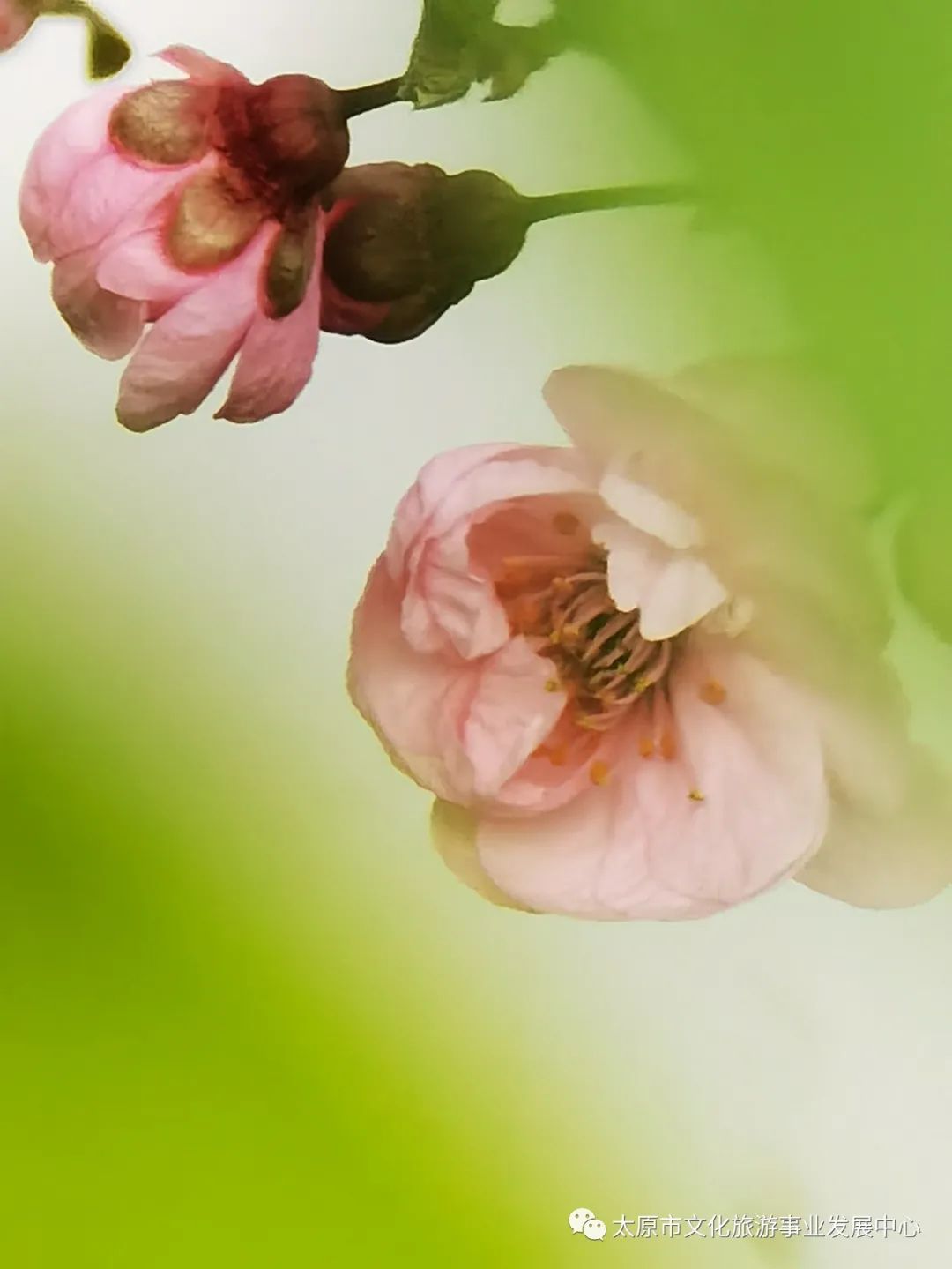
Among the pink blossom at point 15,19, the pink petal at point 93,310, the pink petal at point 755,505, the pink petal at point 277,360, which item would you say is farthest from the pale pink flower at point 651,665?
the pink blossom at point 15,19

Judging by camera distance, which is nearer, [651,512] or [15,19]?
[651,512]

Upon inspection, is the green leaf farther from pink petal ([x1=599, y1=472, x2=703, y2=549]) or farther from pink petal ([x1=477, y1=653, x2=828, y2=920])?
pink petal ([x1=477, y1=653, x2=828, y2=920])

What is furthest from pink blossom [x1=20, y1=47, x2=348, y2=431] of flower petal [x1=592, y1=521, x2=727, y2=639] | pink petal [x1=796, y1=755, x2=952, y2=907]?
pink petal [x1=796, y1=755, x2=952, y2=907]

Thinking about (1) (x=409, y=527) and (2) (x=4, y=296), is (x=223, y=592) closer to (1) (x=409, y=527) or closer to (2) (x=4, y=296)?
(1) (x=409, y=527)

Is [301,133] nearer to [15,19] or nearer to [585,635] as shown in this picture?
[15,19]

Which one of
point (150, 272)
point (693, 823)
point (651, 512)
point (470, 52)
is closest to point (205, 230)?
point (150, 272)

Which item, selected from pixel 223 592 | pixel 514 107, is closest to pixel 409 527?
pixel 223 592
